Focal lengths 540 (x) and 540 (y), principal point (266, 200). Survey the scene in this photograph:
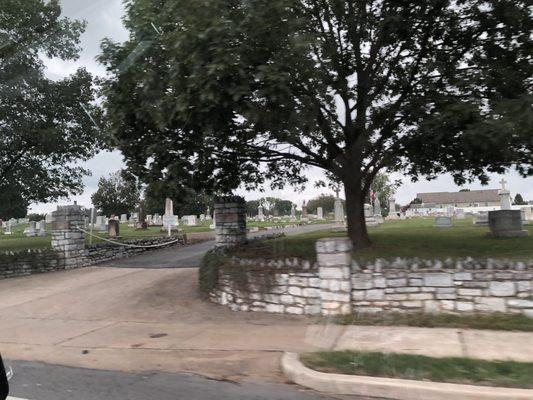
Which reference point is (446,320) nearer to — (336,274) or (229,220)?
(336,274)

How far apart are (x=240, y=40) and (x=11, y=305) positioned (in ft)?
26.5

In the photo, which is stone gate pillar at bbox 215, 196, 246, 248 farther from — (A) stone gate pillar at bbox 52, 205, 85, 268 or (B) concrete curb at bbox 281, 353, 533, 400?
(B) concrete curb at bbox 281, 353, 533, 400

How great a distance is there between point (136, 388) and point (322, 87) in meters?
5.70

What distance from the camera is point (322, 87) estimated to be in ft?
30.2

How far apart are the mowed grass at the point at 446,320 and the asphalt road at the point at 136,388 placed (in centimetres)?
303

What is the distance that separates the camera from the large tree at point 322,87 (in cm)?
796

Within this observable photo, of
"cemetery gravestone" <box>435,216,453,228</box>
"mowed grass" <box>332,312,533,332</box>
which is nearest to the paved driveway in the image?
"mowed grass" <box>332,312,533,332</box>

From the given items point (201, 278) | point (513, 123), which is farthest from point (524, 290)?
point (201, 278)

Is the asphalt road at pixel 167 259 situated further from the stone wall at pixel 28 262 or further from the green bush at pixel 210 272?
the green bush at pixel 210 272

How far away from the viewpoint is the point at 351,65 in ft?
35.1

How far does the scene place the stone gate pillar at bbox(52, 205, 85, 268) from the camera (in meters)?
17.0

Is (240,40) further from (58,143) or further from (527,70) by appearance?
(58,143)

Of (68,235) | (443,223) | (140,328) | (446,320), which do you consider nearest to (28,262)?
(68,235)

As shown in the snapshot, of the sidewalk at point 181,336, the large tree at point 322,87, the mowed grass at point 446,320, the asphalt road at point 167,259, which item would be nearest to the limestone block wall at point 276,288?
the sidewalk at point 181,336
